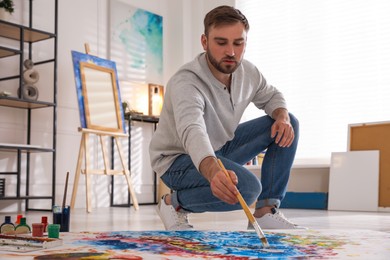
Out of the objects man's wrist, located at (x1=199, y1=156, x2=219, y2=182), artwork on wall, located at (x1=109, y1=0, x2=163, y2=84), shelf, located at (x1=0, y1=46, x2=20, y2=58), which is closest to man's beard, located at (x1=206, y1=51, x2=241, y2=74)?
man's wrist, located at (x1=199, y1=156, x2=219, y2=182)

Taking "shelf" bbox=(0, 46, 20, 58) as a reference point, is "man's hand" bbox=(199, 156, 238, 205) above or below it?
below

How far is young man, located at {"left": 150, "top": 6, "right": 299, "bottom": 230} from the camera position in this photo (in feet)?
5.88

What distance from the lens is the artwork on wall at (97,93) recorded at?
14.4 ft

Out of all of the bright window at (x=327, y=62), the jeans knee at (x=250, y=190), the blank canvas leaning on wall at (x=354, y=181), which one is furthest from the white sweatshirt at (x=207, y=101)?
the bright window at (x=327, y=62)

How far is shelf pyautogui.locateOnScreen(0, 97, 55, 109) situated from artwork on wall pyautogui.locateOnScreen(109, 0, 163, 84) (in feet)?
4.01

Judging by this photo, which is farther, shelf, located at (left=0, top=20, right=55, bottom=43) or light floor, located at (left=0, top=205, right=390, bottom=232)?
shelf, located at (left=0, top=20, right=55, bottom=43)

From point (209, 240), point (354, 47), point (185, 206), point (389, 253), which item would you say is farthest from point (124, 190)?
point (389, 253)

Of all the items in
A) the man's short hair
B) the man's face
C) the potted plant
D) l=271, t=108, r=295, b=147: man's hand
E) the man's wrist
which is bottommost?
the man's wrist

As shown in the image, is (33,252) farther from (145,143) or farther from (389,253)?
(145,143)

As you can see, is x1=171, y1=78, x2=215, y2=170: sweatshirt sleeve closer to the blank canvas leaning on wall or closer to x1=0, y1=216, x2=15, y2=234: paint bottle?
x1=0, y1=216, x2=15, y2=234: paint bottle

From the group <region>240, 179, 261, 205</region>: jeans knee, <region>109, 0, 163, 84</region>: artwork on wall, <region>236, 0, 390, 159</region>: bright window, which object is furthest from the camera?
<region>109, 0, 163, 84</region>: artwork on wall

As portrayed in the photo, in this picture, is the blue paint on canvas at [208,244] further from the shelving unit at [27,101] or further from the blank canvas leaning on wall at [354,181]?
the blank canvas leaning on wall at [354,181]

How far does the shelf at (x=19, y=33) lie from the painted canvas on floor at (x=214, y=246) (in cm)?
268

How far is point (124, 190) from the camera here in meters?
5.34
